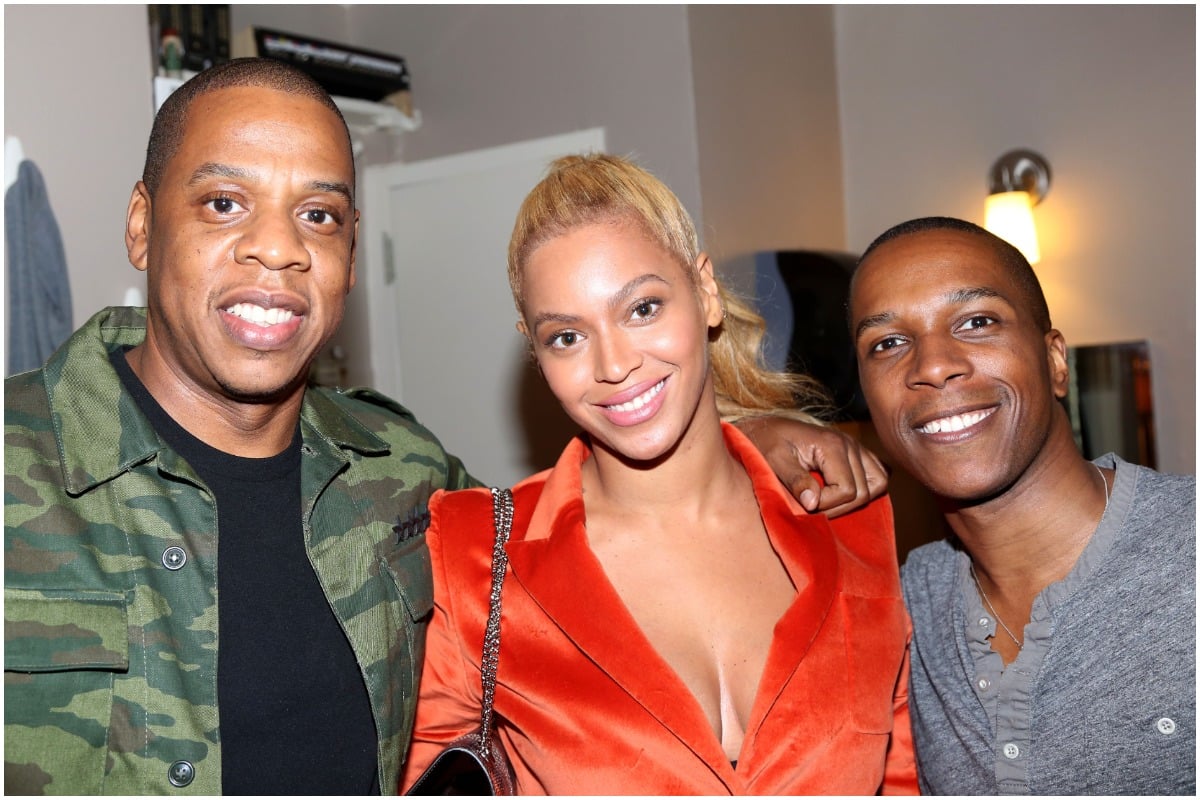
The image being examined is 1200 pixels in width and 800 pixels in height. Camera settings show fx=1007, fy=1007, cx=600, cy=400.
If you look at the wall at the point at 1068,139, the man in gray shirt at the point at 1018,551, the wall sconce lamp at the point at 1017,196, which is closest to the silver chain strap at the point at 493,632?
the man in gray shirt at the point at 1018,551

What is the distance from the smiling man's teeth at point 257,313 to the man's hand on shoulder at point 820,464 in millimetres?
1026

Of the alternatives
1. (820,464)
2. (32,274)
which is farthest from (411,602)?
(32,274)

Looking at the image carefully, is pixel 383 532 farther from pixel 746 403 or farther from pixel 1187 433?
pixel 1187 433

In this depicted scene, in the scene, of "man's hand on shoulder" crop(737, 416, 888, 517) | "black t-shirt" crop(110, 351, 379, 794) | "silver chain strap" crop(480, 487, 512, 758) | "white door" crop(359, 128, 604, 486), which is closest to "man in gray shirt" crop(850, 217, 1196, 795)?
"man's hand on shoulder" crop(737, 416, 888, 517)

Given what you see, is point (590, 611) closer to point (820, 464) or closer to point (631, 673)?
point (631, 673)

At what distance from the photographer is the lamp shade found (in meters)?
4.28

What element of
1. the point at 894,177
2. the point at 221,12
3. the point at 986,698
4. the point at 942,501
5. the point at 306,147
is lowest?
the point at 986,698

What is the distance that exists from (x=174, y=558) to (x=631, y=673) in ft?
2.55

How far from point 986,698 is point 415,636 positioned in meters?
1.04

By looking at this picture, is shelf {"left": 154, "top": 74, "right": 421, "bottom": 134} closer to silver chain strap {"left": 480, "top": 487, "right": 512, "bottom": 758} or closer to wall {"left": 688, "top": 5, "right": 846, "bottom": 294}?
wall {"left": 688, "top": 5, "right": 846, "bottom": 294}

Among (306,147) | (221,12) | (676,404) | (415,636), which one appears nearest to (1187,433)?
(676,404)

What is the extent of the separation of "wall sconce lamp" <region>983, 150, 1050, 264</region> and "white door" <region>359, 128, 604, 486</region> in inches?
68.6

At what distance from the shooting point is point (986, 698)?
1.82 meters

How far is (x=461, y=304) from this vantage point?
14.6ft
